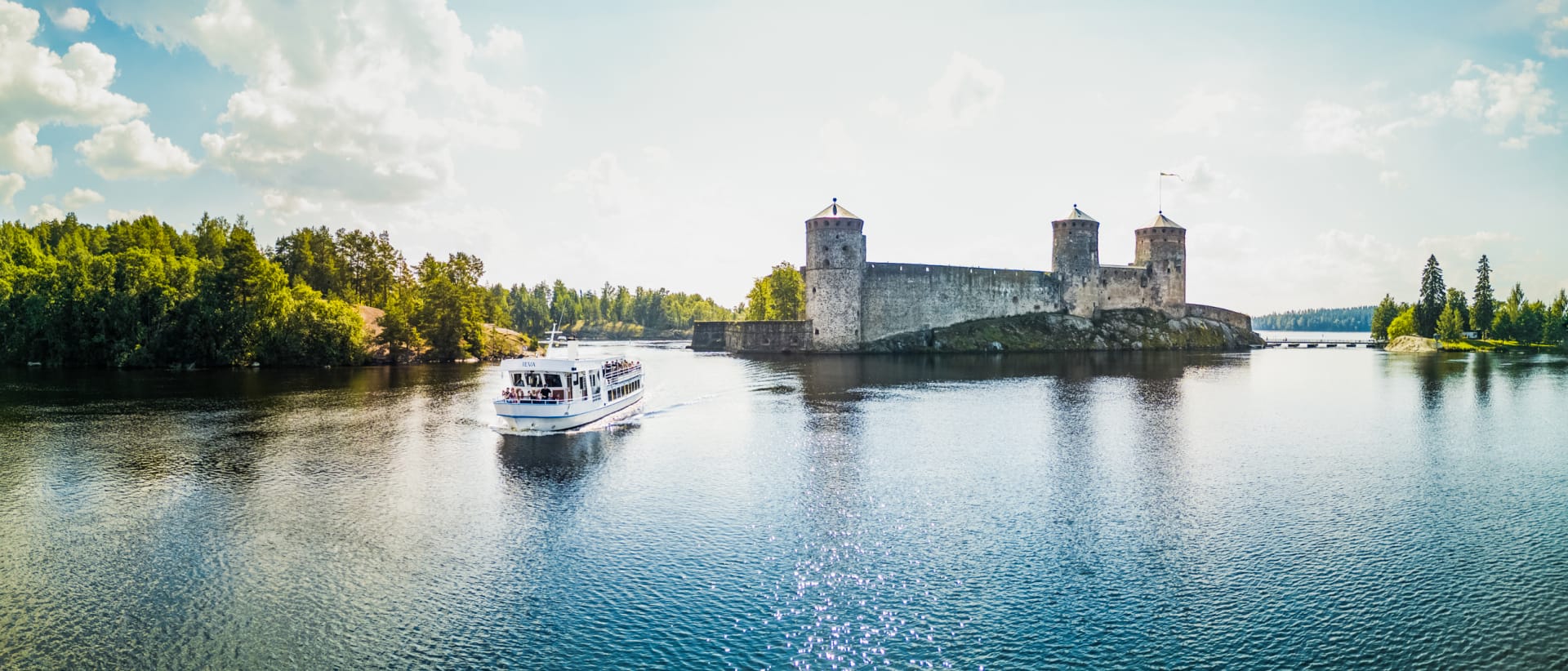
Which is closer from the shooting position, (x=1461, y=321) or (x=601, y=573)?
(x=601, y=573)

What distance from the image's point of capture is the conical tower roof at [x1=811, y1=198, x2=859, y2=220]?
7194cm

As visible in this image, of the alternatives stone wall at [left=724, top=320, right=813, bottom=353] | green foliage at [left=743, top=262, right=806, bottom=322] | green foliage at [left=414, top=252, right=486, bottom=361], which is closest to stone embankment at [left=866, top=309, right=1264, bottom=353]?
stone wall at [left=724, top=320, right=813, bottom=353]

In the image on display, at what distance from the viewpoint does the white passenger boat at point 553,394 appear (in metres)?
29.1

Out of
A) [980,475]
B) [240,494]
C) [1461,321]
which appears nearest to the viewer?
[240,494]

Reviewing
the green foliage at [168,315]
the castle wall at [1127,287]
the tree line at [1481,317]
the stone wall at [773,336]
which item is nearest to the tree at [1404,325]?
the tree line at [1481,317]

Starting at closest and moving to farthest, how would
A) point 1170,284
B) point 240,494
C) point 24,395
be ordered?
point 240,494
point 24,395
point 1170,284

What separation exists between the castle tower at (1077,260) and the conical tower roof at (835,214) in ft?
82.2

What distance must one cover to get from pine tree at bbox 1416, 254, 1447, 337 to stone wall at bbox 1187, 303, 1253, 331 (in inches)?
756

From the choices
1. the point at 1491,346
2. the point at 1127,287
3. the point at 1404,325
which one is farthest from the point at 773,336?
the point at 1404,325

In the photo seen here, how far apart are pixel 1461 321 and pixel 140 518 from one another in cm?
12049

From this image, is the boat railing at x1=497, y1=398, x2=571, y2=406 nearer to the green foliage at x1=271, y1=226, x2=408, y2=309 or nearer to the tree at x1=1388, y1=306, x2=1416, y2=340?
the green foliage at x1=271, y1=226, x2=408, y2=309

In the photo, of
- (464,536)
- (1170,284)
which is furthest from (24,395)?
(1170,284)

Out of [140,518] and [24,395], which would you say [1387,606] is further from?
[24,395]

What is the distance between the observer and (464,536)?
639 inches
